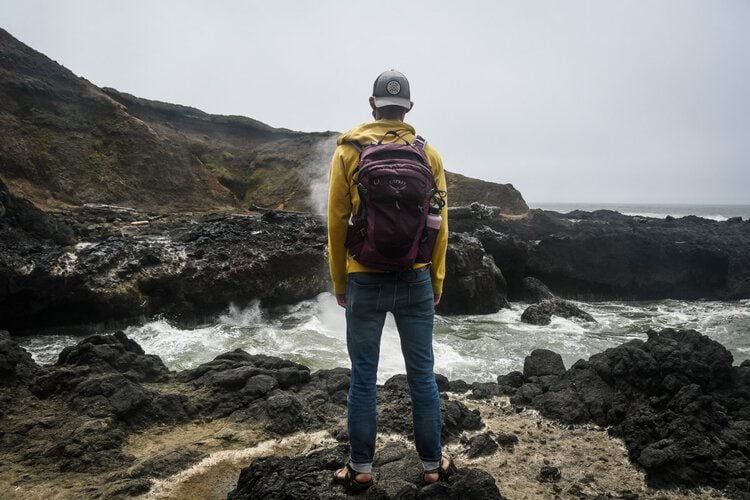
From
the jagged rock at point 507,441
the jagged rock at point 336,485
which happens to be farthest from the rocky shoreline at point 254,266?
the jagged rock at point 507,441

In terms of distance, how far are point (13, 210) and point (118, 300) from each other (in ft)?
11.4

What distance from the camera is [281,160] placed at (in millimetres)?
34656

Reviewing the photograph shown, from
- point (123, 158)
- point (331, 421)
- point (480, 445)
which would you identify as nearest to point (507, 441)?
point (480, 445)

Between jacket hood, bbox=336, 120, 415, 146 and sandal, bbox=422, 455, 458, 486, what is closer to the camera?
jacket hood, bbox=336, 120, 415, 146

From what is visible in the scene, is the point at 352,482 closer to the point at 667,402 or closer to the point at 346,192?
the point at 346,192

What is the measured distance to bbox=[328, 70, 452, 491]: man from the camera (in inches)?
103

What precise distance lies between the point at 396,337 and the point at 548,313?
5.24m

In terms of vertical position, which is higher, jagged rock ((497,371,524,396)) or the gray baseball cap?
the gray baseball cap

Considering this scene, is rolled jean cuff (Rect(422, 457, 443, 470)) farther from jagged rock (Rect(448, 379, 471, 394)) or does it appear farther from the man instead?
jagged rock (Rect(448, 379, 471, 394))

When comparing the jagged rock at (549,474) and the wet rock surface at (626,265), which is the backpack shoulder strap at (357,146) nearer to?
the jagged rock at (549,474)

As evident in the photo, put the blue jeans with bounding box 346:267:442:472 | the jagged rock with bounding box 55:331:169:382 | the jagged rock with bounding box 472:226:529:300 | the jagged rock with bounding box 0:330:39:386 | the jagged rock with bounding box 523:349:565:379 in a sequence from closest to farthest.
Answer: the blue jeans with bounding box 346:267:442:472 < the jagged rock with bounding box 0:330:39:386 < the jagged rock with bounding box 55:331:169:382 < the jagged rock with bounding box 523:349:565:379 < the jagged rock with bounding box 472:226:529:300

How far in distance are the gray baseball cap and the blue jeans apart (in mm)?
991

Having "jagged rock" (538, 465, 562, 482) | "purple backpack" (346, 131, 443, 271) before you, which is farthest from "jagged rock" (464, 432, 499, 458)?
"purple backpack" (346, 131, 443, 271)

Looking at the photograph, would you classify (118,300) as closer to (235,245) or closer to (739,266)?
(235,245)
